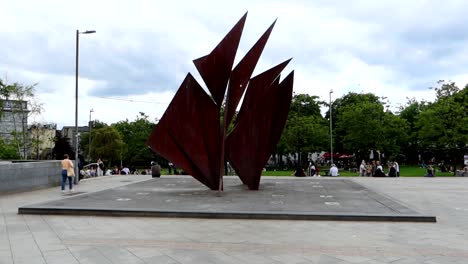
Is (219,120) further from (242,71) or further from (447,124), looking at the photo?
(447,124)

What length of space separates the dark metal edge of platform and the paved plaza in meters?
0.19

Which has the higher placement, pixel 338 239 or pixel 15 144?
pixel 15 144

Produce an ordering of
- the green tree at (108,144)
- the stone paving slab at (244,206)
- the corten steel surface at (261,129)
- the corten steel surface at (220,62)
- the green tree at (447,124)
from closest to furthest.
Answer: the stone paving slab at (244,206) → the corten steel surface at (220,62) → the corten steel surface at (261,129) → the green tree at (447,124) → the green tree at (108,144)

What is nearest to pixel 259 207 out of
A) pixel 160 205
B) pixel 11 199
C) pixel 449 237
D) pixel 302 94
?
pixel 160 205

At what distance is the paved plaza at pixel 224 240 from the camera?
263 inches

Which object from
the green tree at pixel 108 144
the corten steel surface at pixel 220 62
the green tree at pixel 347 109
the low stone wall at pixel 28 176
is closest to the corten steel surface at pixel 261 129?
the corten steel surface at pixel 220 62

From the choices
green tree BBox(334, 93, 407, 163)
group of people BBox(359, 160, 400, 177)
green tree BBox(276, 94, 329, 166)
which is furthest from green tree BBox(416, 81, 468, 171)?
green tree BBox(276, 94, 329, 166)

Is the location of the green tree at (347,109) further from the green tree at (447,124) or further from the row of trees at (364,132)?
the green tree at (447,124)

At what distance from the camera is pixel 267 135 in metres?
16.2

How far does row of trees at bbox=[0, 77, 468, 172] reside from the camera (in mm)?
38156

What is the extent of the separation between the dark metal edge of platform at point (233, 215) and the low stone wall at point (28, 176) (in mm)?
6010

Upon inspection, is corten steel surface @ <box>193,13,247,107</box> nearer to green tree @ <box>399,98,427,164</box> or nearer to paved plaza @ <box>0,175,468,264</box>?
paved plaza @ <box>0,175,468,264</box>

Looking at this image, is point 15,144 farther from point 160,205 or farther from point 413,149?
point 413,149

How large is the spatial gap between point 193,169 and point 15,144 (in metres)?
25.0
